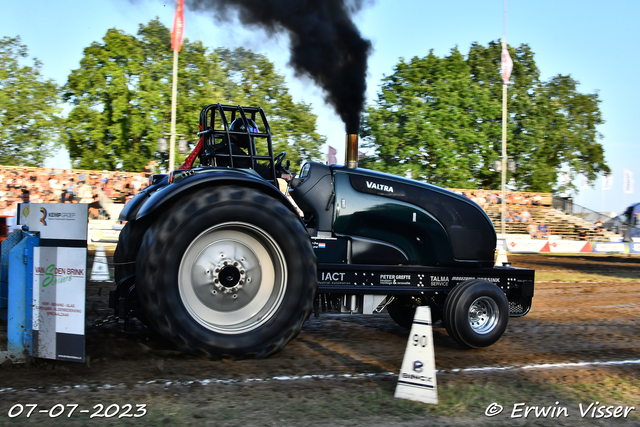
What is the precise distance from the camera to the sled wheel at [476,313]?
17.7 ft

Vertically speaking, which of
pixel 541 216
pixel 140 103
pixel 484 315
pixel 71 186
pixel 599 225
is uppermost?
pixel 140 103

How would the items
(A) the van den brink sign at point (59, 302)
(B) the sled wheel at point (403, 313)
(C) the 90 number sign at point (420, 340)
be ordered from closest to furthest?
(C) the 90 number sign at point (420, 340), (A) the van den brink sign at point (59, 302), (B) the sled wheel at point (403, 313)


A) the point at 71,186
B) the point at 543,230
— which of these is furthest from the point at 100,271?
the point at 543,230

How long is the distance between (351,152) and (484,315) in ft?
6.71

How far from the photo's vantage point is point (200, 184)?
15.1ft

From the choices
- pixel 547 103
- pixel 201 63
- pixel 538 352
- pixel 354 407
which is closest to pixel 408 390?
pixel 354 407

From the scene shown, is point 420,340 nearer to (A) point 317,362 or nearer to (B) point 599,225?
(A) point 317,362

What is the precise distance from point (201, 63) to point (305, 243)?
28199 mm

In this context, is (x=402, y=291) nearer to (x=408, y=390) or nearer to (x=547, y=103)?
(x=408, y=390)

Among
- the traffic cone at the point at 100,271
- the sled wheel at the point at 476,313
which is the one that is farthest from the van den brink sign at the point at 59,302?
the traffic cone at the point at 100,271

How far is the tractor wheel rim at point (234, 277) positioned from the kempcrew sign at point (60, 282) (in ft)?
2.53

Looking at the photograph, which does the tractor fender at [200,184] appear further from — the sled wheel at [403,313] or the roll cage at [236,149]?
the sled wheel at [403,313]

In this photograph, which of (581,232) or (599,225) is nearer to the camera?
(581,232)

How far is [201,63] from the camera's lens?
1220 inches
